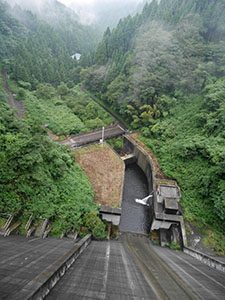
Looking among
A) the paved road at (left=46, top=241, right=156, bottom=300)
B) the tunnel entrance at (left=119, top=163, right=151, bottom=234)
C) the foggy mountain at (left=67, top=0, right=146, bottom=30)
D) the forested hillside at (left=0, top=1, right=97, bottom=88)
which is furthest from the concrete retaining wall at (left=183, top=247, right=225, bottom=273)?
the foggy mountain at (left=67, top=0, right=146, bottom=30)

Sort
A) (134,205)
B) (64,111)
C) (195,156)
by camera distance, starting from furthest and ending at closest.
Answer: (64,111)
(195,156)
(134,205)

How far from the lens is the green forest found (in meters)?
14.5

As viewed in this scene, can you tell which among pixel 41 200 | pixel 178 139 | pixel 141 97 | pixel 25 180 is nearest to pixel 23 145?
pixel 25 180

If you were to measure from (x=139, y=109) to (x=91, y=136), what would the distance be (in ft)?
25.2

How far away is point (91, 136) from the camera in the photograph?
27.4 m

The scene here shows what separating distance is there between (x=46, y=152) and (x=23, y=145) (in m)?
2.34

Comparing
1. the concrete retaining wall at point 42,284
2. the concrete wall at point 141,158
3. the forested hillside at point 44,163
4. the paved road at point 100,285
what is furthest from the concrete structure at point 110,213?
the concrete retaining wall at point 42,284

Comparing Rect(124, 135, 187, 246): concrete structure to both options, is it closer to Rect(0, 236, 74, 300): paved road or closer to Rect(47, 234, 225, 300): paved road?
Rect(47, 234, 225, 300): paved road

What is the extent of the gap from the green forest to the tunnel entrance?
3228 millimetres

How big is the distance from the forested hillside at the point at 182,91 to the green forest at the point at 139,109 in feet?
0.37

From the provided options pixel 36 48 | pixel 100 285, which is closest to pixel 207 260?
pixel 100 285

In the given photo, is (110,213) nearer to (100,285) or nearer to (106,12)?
(100,285)

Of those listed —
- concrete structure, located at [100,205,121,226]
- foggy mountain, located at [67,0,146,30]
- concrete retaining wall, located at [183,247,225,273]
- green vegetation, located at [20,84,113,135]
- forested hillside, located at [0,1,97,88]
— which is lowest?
concrete retaining wall, located at [183,247,225,273]

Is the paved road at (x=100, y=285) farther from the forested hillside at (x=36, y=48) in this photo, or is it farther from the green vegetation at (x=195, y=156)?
the forested hillside at (x=36, y=48)
